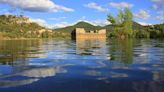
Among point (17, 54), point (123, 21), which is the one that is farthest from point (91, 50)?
point (123, 21)

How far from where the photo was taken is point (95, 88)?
1111cm

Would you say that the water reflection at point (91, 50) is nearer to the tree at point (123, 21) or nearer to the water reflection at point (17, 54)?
the water reflection at point (17, 54)

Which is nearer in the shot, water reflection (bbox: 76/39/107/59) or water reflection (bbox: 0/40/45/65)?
water reflection (bbox: 0/40/45/65)

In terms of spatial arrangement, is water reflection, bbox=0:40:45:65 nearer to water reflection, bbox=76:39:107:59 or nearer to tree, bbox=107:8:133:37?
water reflection, bbox=76:39:107:59

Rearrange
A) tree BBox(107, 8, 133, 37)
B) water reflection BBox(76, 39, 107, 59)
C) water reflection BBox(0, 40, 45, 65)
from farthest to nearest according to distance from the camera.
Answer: tree BBox(107, 8, 133, 37) < water reflection BBox(76, 39, 107, 59) < water reflection BBox(0, 40, 45, 65)

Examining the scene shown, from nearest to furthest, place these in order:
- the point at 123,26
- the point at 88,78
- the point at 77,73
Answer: the point at 88,78, the point at 77,73, the point at 123,26

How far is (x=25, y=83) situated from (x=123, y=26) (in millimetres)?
138243

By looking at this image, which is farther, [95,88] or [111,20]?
[111,20]

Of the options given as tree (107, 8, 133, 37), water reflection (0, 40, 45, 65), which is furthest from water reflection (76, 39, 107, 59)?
tree (107, 8, 133, 37)

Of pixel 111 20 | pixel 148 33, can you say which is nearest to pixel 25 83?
pixel 111 20

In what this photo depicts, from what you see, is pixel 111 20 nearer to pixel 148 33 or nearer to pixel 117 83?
pixel 148 33

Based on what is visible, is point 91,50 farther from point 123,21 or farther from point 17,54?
point 123,21

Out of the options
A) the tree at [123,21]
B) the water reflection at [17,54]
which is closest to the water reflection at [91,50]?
the water reflection at [17,54]

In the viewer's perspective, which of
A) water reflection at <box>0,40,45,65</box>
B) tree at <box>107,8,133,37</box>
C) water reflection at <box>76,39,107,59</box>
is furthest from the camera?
→ tree at <box>107,8,133,37</box>
